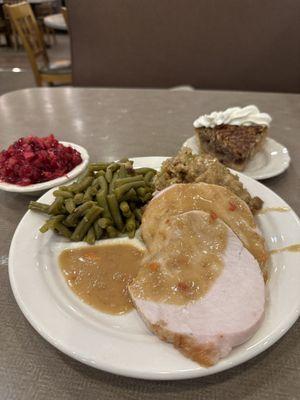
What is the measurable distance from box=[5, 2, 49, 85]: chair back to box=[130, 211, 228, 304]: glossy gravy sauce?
16.3ft

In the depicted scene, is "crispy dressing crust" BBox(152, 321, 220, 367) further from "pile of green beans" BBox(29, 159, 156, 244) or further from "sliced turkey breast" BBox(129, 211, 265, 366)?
"pile of green beans" BBox(29, 159, 156, 244)

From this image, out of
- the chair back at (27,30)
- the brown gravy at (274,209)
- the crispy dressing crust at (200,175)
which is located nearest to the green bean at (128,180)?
the crispy dressing crust at (200,175)

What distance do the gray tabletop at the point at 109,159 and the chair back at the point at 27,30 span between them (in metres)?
2.28

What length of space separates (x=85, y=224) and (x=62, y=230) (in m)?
0.11

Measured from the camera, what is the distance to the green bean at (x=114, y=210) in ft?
5.52

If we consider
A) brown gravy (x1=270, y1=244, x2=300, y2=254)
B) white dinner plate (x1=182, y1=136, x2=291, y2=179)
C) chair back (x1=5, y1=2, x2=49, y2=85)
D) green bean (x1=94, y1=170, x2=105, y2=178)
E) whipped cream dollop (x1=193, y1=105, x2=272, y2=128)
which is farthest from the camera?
chair back (x1=5, y1=2, x2=49, y2=85)

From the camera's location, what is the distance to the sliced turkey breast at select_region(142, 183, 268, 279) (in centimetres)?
138

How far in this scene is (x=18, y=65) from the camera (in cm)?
924

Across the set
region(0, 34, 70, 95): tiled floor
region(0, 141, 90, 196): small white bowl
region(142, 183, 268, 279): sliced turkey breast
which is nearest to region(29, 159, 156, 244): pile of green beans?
region(0, 141, 90, 196): small white bowl

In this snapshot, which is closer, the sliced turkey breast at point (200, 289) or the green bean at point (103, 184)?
the sliced turkey breast at point (200, 289)

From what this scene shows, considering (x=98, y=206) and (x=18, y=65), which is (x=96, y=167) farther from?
(x=18, y=65)

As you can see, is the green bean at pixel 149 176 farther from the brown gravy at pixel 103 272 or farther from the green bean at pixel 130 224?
the brown gravy at pixel 103 272

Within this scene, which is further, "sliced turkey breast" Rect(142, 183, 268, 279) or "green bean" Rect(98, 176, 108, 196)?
"green bean" Rect(98, 176, 108, 196)

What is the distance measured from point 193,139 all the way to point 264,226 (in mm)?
1031
